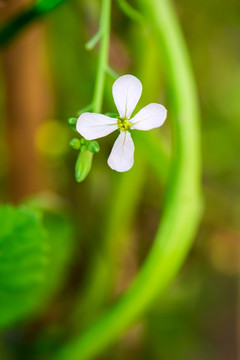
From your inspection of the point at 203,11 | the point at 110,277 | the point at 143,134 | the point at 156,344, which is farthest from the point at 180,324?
the point at 203,11

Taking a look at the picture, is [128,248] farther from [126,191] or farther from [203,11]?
[203,11]

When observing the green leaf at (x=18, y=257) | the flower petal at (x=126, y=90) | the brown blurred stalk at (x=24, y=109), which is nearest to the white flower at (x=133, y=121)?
the flower petal at (x=126, y=90)

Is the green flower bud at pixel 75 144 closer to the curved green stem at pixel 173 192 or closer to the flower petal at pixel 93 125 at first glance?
the flower petal at pixel 93 125

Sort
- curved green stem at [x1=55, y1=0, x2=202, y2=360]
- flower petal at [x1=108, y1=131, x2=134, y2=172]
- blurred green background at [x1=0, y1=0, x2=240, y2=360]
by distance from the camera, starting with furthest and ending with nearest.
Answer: blurred green background at [x1=0, y1=0, x2=240, y2=360], curved green stem at [x1=55, y1=0, x2=202, y2=360], flower petal at [x1=108, y1=131, x2=134, y2=172]

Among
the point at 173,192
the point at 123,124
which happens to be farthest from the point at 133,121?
the point at 173,192

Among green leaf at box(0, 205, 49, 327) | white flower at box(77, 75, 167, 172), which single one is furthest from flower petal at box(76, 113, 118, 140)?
green leaf at box(0, 205, 49, 327)

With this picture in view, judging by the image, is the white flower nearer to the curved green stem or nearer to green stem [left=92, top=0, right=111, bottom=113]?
green stem [left=92, top=0, right=111, bottom=113]
